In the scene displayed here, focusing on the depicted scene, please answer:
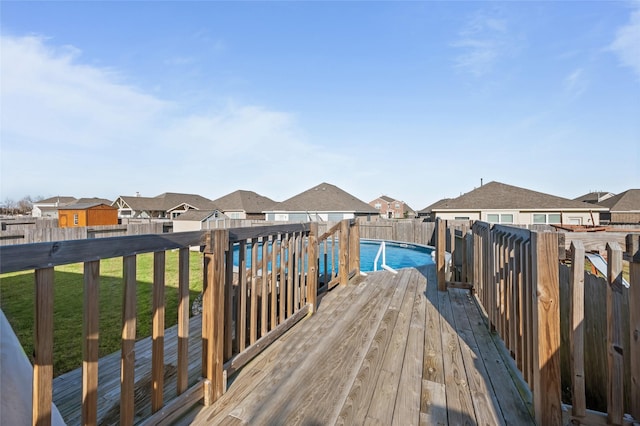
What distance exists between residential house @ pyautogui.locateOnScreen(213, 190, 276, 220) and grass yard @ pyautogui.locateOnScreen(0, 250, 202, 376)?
22.3m

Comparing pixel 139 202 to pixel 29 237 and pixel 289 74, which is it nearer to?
pixel 29 237

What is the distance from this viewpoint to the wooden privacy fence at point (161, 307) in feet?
3.48

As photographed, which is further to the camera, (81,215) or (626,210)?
(81,215)

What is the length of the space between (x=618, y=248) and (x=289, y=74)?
1164cm

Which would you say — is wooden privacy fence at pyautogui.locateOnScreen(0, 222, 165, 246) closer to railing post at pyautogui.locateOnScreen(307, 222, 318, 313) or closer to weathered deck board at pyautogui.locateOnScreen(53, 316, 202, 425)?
weathered deck board at pyautogui.locateOnScreen(53, 316, 202, 425)

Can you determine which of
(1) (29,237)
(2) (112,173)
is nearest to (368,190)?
(2) (112,173)

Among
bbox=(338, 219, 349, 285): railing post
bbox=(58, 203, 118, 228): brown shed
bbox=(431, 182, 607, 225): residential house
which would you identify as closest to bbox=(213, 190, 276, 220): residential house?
bbox=(58, 203, 118, 228): brown shed

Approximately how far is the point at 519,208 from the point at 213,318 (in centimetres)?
2043

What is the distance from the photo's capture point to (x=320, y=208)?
24703mm

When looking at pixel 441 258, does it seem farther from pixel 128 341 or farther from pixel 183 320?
pixel 128 341

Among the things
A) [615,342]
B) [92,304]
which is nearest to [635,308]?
[615,342]

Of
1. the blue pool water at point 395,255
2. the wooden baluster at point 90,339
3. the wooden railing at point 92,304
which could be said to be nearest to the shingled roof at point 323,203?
the blue pool water at point 395,255

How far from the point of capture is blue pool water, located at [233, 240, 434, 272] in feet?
39.9

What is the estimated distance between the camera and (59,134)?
40.5 ft
